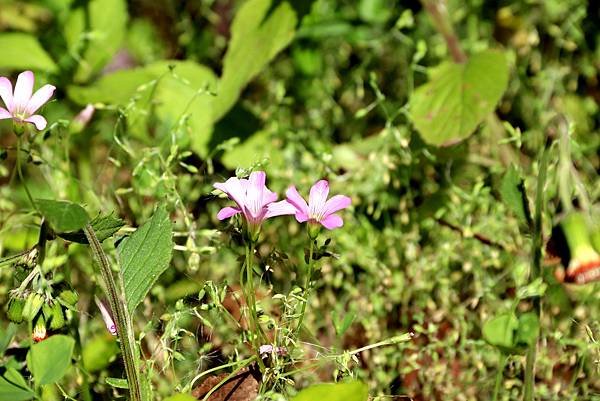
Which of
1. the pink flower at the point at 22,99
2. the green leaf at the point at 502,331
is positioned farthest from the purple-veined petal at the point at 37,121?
the green leaf at the point at 502,331

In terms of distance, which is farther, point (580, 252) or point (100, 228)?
point (580, 252)

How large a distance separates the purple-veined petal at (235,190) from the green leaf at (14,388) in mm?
300

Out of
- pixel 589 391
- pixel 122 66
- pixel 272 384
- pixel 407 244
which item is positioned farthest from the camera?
pixel 122 66

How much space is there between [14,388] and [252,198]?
34cm

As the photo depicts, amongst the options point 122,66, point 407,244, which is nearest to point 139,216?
point 407,244

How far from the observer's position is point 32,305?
3.18 ft

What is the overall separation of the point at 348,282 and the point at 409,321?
Answer: 131 millimetres

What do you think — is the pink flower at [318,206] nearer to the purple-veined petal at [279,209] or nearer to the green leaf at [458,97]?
the purple-veined petal at [279,209]

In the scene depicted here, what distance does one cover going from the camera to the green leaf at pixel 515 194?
121 cm

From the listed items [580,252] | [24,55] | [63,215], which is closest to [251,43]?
[24,55]

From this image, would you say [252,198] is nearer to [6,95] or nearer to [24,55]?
[6,95]

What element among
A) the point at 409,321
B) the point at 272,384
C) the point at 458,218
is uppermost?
the point at 272,384

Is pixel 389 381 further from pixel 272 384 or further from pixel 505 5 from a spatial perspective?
pixel 505 5

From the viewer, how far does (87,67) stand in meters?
1.90
